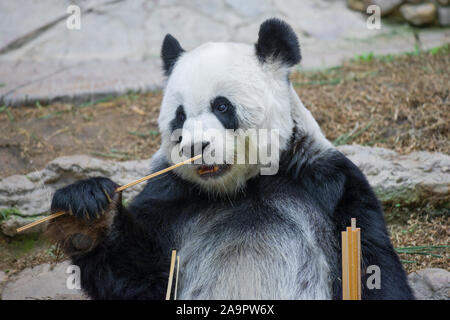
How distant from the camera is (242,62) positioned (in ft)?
11.8

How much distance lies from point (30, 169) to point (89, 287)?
117 inches

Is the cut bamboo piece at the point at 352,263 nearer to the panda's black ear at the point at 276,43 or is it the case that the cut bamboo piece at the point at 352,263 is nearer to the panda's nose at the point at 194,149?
the panda's nose at the point at 194,149

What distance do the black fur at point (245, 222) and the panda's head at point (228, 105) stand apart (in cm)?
16

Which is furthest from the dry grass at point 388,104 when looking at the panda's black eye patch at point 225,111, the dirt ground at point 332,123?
the panda's black eye patch at point 225,111

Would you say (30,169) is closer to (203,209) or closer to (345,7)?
(203,209)

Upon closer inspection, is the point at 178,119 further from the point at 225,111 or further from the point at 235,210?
the point at 235,210

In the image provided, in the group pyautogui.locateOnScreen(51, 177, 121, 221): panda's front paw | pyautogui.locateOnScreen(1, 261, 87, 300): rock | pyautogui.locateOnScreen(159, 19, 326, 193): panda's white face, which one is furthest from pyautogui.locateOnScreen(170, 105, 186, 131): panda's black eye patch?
pyautogui.locateOnScreen(1, 261, 87, 300): rock

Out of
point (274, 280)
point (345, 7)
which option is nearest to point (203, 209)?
point (274, 280)

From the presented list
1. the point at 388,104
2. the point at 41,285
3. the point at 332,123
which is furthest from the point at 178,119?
the point at 388,104

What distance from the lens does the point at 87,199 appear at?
319cm

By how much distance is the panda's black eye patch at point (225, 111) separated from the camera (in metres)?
3.40
